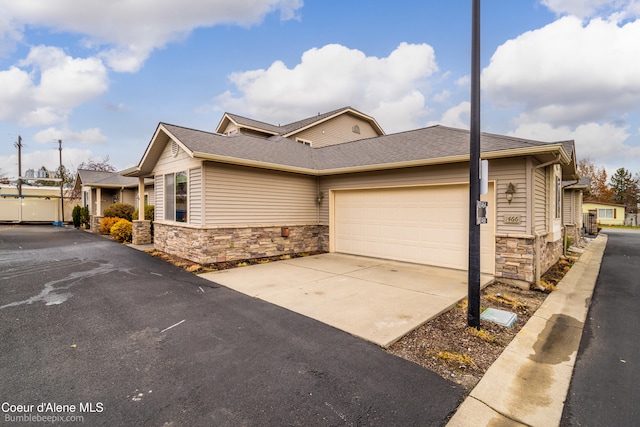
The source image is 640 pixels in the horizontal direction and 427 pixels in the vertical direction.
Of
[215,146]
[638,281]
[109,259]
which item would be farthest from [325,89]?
[638,281]

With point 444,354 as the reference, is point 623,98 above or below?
above

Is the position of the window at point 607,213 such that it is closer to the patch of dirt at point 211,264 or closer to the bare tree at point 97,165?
the patch of dirt at point 211,264

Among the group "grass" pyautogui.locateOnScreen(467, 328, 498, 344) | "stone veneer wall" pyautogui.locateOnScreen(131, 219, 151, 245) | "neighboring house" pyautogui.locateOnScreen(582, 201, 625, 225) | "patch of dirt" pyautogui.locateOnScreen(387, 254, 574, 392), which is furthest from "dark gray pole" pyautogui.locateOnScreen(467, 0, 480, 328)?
"neighboring house" pyautogui.locateOnScreen(582, 201, 625, 225)

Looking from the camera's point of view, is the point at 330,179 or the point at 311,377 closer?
the point at 311,377

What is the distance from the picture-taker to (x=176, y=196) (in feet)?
31.9

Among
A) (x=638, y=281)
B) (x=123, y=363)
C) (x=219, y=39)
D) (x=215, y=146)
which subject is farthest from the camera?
(x=219, y=39)

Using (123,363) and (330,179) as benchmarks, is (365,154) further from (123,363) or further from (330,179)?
(123,363)

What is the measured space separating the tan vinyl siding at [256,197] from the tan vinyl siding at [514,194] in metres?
6.06

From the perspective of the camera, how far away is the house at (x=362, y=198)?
6941 millimetres

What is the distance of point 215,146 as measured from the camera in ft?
28.8

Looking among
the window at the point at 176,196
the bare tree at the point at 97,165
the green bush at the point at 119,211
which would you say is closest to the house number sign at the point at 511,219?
the window at the point at 176,196

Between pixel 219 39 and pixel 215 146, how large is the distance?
7.32 m

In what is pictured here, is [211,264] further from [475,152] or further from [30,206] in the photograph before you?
[30,206]

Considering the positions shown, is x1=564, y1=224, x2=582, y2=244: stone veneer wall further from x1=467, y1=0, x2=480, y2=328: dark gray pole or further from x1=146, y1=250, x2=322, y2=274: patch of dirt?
x1=467, y1=0, x2=480, y2=328: dark gray pole
